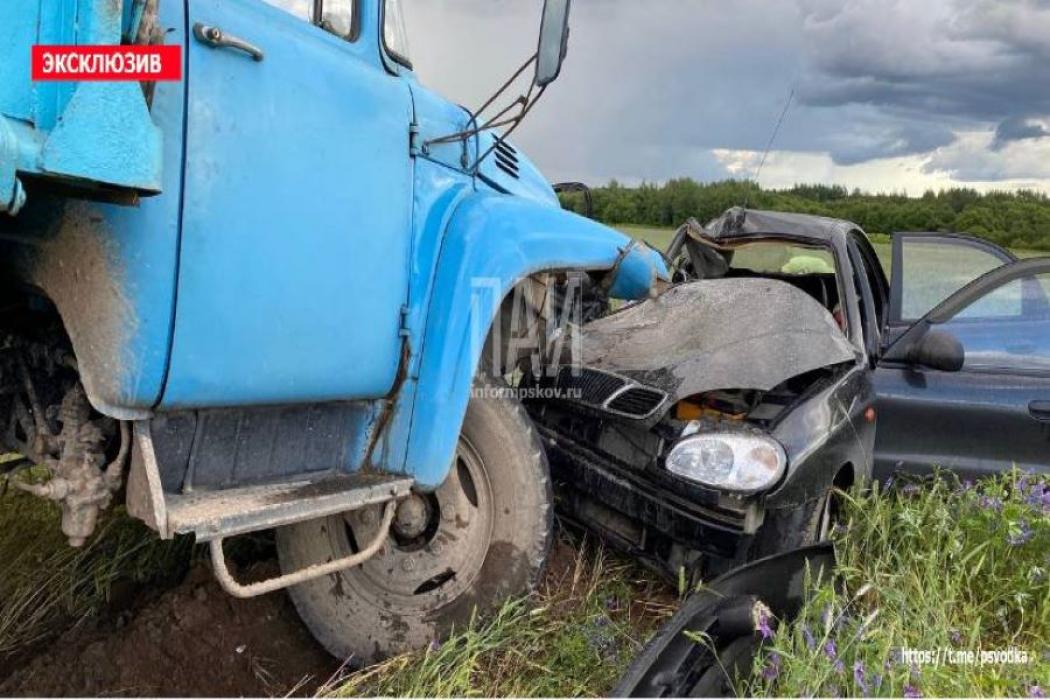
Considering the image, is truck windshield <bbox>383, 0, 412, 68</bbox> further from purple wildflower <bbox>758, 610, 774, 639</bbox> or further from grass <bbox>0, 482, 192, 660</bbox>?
grass <bbox>0, 482, 192, 660</bbox>

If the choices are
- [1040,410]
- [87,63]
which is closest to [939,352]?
[1040,410]

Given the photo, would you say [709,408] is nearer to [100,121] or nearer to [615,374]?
[615,374]

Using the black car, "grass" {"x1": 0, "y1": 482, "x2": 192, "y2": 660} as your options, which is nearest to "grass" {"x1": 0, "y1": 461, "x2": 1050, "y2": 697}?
"grass" {"x1": 0, "y1": 482, "x2": 192, "y2": 660}

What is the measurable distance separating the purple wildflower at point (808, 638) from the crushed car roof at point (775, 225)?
8.82 ft

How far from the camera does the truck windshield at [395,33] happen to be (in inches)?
119

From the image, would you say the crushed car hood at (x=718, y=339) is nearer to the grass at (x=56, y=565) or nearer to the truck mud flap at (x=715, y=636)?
the truck mud flap at (x=715, y=636)

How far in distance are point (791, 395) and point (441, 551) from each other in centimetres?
168

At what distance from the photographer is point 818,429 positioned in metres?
3.56

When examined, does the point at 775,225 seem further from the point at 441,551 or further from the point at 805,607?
the point at 441,551

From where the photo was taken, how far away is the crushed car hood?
368cm

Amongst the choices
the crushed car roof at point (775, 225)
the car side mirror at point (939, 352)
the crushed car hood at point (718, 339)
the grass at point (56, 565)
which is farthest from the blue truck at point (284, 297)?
the crushed car roof at point (775, 225)

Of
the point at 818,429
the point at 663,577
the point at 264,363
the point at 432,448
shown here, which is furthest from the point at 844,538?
the point at 264,363

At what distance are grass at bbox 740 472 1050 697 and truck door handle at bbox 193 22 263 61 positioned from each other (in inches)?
87.6

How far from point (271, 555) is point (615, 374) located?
168cm
